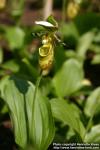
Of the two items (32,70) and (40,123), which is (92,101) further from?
(40,123)

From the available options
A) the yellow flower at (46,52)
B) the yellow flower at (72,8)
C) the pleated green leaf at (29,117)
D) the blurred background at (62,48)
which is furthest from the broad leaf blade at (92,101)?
the yellow flower at (72,8)

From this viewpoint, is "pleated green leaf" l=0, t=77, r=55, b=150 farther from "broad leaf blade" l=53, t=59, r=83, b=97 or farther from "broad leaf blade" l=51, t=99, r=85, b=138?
"broad leaf blade" l=53, t=59, r=83, b=97

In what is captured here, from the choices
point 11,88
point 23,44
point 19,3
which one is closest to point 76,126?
point 11,88

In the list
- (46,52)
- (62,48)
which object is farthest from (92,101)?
(46,52)

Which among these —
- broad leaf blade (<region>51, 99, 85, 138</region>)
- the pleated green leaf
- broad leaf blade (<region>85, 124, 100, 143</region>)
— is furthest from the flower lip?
broad leaf blade (<region>85, 124, 100, 143</region>)

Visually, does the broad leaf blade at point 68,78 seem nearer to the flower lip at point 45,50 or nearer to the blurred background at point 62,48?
the blurred background at point 62,48

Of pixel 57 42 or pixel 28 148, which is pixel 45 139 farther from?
pixel 57 42
